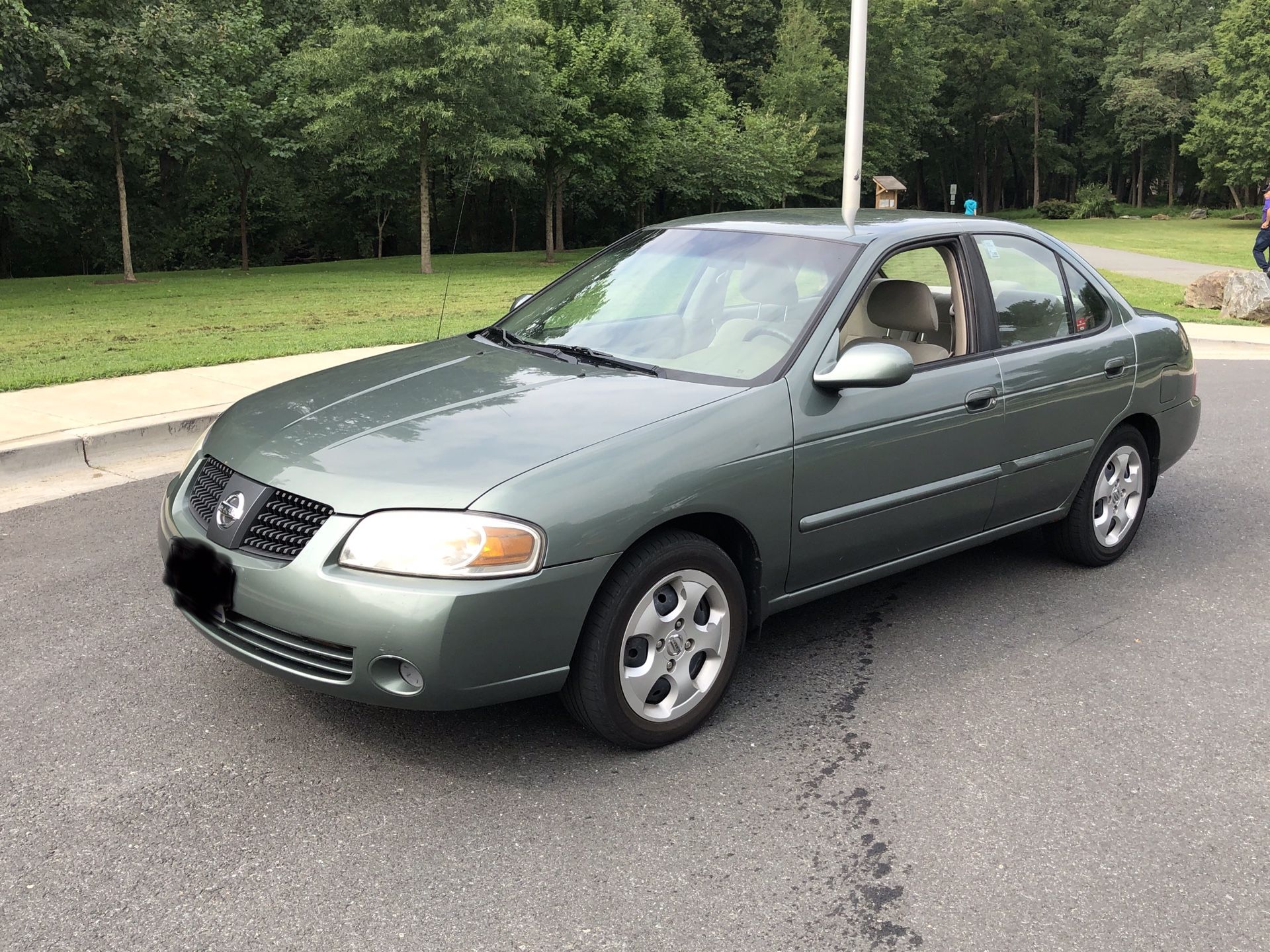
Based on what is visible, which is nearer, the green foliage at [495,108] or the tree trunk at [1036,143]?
the green foliage at [495,108]

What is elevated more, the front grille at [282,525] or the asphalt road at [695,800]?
the front grille at [282,525]

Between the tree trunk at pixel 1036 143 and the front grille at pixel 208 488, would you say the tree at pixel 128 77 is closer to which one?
the front grille at pixel 208 488

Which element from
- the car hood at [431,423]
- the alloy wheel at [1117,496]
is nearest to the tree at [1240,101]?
the alloy wheel at [1117,496]

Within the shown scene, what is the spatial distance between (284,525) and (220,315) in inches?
575

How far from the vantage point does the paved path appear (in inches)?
924

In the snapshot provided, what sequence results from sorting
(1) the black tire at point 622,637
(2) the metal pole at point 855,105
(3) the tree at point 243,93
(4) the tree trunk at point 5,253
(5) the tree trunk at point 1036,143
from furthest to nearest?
(5) the tree trunk at point 1036,143
(4) the tree trunk at point 5,253
(3) the tree at point 243,93
(2) the metal pole at point 855,105
(1) the black tire at point 622,637

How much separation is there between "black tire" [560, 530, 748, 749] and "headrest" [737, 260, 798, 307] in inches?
43.7

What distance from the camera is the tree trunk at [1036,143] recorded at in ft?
228

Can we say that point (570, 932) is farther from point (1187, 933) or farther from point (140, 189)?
point (140, 189)

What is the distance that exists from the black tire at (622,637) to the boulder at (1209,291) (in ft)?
52.1

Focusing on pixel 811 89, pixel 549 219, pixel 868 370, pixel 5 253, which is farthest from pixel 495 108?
pixel 811 89

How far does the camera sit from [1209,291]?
1703cm

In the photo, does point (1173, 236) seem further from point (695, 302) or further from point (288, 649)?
point (288, 649)

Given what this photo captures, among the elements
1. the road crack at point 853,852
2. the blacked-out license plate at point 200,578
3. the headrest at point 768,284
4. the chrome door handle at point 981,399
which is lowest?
the road crack at point 853,852
